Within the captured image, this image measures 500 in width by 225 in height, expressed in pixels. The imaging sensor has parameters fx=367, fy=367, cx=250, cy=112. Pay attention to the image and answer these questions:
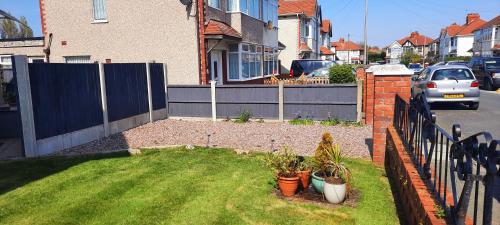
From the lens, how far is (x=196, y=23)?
A: 45.6 feet

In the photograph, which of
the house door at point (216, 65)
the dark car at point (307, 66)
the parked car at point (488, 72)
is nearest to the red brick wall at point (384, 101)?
the house door at point (216, 65)

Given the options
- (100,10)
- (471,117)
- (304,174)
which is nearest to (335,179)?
(304,174)

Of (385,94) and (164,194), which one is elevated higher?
(385,94)

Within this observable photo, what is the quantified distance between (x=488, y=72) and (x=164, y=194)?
22.9m

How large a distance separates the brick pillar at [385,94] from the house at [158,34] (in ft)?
28.9

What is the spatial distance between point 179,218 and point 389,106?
4.04 m

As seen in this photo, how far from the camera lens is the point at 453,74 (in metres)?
13.0

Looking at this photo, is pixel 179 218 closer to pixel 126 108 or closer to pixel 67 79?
pixel 67 79

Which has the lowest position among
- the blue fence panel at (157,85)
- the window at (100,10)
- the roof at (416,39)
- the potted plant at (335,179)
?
the potted plant at (335,179)

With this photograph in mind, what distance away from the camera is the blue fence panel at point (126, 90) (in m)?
10.5

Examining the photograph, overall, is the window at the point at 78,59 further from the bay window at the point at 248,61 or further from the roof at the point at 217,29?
the bay window at the point at 248,61

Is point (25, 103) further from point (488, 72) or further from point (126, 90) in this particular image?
point (488, 72)

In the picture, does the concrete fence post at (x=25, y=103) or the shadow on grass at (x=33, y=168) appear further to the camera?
the concrete fence post at (x=25, y=103)

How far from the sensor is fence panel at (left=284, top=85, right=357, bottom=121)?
11742 mm
